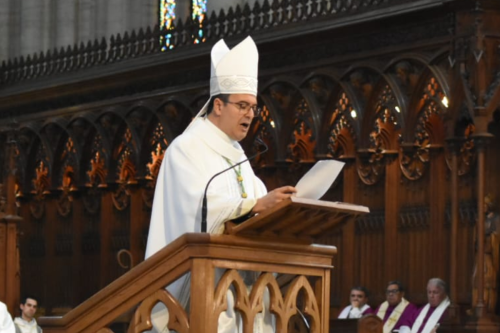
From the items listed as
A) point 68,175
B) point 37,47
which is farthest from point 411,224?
point 37,47

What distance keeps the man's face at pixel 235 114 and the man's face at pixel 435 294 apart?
660 cm

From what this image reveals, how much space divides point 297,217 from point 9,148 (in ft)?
35.8

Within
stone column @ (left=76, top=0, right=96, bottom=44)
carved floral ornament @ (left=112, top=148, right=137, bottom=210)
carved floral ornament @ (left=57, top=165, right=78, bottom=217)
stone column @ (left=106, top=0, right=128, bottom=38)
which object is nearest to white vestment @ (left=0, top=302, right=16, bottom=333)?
carved floral ornament @ (left=112, top=148, right=137, bottom=210)

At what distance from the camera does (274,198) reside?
4730 mm

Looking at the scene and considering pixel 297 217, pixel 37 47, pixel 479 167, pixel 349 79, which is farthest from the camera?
pixel 37 47

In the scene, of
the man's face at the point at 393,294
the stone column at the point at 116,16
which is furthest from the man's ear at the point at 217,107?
the stone column at the point at 116,16

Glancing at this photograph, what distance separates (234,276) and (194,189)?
51cm

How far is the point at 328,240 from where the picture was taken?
13.6 metres

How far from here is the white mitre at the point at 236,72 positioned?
5285 mm

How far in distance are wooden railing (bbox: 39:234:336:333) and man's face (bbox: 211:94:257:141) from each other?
0.59 meters

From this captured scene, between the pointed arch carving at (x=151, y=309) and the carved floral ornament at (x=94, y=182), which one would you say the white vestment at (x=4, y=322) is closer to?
the carved floral ornament at (x=94, y=182)

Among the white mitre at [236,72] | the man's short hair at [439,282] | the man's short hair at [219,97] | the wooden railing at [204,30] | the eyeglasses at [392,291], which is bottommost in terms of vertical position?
the eyeglasses at [392,291]

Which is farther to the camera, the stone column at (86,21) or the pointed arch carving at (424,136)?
the stone column at (86,21)

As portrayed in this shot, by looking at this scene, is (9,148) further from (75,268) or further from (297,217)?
(297,217)
